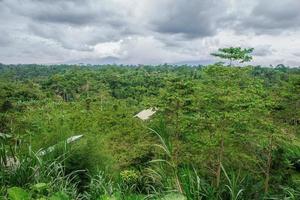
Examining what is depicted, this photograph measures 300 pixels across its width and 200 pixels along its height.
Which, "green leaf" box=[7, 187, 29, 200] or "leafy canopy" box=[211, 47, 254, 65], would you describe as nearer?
"green leaf" box=[7, 187, 29, 200]

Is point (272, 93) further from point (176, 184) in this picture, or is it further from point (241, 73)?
point (176, 184)

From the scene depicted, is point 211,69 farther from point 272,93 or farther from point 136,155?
point 136,155

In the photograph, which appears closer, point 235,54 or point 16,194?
point 16,194

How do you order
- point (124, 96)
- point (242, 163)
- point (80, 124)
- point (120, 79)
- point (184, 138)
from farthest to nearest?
point (120, 79), point (124, 96), point (80, 124), point (184, 138), point (242, 163)

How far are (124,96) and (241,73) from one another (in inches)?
1974

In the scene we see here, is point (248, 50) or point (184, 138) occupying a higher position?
point (248, 50)

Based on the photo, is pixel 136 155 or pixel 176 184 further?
pixel 136 155

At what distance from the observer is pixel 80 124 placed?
16.2 m

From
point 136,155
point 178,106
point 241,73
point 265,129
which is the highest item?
point 241,73

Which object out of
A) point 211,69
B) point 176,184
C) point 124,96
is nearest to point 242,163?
point 211,69

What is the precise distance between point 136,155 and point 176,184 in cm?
796

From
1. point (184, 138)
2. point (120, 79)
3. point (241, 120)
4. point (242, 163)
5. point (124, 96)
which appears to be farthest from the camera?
point (120, 79)

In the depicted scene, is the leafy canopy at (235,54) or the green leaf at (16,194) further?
the leafy canopy at (235,54)

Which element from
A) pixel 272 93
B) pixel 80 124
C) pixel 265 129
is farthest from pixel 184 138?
pixel 80 124
